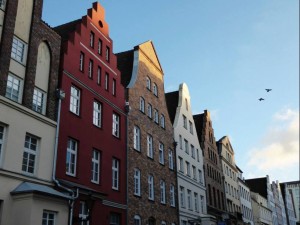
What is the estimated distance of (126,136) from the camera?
26891 mm

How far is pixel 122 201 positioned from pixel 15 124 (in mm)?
9909

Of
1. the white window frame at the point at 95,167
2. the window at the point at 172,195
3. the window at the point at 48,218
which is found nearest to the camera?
the window at the point at 48,218

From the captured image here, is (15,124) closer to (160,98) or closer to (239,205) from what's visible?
(160,98)

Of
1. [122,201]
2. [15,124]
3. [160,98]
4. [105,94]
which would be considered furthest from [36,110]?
[160,98]

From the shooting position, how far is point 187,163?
127 ft

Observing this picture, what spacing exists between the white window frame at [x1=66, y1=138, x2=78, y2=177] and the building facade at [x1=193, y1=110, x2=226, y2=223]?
79.0ft

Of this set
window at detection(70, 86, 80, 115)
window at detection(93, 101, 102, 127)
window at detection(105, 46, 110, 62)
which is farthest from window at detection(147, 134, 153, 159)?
window at detection(70, 86, 80, 115)

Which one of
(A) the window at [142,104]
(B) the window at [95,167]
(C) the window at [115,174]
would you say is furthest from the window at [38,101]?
(A) the window at [142,104]

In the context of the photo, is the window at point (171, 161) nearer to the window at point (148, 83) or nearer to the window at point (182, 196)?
the window at point (182, 196)

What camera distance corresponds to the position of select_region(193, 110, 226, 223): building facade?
4410 cm

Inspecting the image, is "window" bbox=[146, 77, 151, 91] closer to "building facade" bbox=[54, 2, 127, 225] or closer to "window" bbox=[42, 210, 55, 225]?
"building facade" bbox=[54, 2, 127, 225]

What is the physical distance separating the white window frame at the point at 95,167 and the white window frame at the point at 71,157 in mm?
1819

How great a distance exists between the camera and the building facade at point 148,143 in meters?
27.0

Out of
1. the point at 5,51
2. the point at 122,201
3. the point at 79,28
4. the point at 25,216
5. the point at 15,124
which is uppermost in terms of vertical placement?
the point at 79,28
